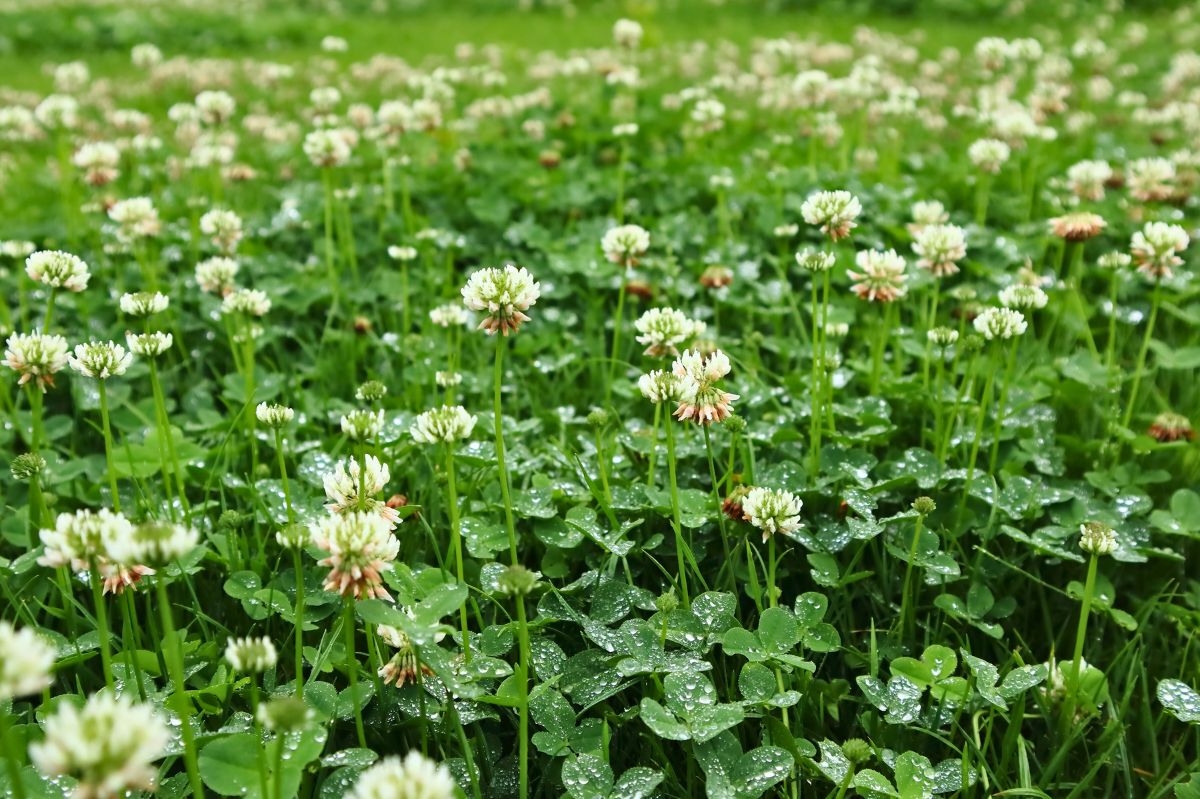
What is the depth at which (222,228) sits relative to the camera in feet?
8.66

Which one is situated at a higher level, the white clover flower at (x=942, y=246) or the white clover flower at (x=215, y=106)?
the white clover flower at (x=215, y=106)

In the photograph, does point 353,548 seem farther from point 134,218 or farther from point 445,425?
point 134,218

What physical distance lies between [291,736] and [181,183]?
348cm

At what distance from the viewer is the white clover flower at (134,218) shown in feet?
8.71

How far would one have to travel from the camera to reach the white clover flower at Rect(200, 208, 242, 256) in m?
2.61

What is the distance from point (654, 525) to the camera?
6.16ft

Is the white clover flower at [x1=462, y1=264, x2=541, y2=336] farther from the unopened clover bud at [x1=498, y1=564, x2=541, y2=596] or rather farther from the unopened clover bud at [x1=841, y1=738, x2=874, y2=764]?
the unopened clover bud at [x1=841, y1=738, x2=874, y2=764]

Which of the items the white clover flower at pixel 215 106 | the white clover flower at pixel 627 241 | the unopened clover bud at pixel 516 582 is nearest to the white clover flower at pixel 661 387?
the unopened clover bud at pixel 516 582

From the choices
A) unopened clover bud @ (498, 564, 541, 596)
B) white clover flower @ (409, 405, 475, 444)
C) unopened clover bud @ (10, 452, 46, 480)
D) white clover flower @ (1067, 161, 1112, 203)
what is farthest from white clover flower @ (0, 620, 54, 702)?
white clover flower @ (1067, 161, 1112, 203)

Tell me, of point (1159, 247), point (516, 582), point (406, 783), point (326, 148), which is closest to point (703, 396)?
→ point (516, 582)

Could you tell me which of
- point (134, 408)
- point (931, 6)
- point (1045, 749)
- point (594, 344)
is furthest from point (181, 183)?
point (931, 6)

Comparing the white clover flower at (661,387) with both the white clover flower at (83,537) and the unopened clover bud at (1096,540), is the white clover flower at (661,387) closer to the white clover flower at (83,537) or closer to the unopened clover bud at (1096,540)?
the unopened clover bud at (1096,540)

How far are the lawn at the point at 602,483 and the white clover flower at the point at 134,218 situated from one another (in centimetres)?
2

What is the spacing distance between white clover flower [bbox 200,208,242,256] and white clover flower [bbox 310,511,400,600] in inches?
64.5
